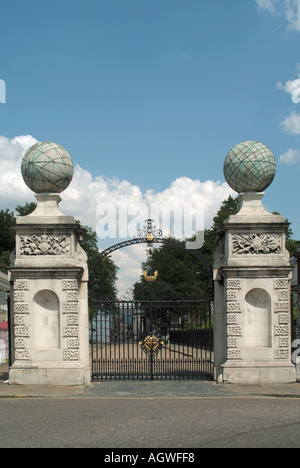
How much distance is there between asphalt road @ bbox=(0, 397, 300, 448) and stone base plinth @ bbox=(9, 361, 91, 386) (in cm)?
201

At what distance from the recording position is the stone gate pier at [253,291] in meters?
15.2

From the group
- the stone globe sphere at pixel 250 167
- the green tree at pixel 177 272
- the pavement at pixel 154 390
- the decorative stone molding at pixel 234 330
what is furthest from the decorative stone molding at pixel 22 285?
the green tree at pixel 177 272

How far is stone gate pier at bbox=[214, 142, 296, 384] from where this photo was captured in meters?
15.2

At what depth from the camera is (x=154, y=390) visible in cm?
1424

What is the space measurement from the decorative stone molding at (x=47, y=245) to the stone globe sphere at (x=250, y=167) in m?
5.32

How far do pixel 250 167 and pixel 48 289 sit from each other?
6875 mm

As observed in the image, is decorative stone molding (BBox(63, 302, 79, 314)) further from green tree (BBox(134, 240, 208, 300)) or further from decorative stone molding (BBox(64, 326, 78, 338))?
green tree (BBox(134, 240, 208, 300))

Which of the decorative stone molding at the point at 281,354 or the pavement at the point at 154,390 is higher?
the decorative stone molding at the point at 281,354

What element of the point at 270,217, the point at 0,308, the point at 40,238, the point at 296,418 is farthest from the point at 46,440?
the point at 0,308

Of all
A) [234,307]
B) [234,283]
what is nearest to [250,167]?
[234,283]

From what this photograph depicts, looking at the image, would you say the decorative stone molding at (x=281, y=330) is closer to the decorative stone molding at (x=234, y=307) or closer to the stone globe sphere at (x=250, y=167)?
the decorative stone molding at (x=234, y=307)

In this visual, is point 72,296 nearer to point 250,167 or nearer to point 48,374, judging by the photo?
point 48,374
